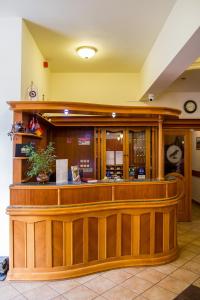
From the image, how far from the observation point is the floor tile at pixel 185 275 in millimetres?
2965

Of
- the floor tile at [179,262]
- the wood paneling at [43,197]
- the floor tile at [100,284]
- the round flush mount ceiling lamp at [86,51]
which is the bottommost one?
the floor tile at [179,262]

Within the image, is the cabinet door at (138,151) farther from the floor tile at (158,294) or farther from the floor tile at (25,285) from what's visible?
the floor tile at (25,285)

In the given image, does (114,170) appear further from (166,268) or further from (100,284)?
(100,284)

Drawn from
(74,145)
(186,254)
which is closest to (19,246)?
(186,254)

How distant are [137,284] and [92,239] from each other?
0.72 meters

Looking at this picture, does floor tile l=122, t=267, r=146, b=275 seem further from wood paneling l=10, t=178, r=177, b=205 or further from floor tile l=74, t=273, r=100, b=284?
wood paneling l=10, t=178, r=177, b=205

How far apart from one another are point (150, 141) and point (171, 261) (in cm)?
240

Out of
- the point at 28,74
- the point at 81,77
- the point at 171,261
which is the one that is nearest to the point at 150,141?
the point at 81,77

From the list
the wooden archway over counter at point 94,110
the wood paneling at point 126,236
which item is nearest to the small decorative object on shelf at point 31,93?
the wooden archway over counter at point 94,110

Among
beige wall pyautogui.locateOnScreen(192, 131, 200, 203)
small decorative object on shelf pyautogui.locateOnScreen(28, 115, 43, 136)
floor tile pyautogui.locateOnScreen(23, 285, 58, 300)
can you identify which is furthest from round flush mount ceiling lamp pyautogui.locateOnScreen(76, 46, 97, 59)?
beige wall pyautogui.locateOnScreen(192, 131, 200, 203)

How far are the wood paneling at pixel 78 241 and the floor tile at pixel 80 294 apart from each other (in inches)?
13.2

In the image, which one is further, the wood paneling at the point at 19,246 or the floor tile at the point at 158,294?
the wood paneling at the point at 19,246

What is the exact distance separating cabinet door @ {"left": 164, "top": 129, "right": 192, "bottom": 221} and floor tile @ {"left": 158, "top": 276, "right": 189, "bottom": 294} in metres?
2.55

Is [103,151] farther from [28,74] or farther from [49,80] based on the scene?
[28,74]
